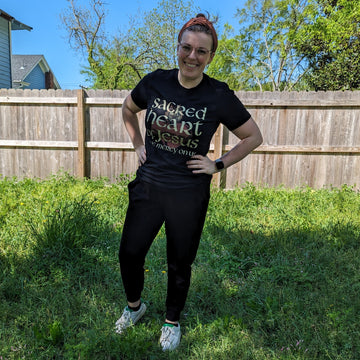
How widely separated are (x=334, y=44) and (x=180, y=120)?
18.0 metres

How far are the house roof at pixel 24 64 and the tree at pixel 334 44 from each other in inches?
747

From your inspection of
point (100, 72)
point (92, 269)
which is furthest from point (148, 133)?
point (100, 72)

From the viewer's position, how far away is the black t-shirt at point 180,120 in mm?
1837

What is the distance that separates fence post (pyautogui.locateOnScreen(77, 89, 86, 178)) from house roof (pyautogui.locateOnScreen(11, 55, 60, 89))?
1792 centimetres

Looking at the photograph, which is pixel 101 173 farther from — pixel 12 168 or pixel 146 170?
pixel 146 170

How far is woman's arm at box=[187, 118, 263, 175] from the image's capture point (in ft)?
6.35

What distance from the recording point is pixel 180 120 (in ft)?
6.00

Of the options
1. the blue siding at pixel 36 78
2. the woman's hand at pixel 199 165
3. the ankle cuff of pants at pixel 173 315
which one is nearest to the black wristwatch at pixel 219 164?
the woman's hand at pixel 199 165

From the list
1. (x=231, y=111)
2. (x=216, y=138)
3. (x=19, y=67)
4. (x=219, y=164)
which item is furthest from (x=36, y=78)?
(x=231, y=111)

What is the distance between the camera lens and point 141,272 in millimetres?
2215

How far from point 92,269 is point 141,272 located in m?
1.15

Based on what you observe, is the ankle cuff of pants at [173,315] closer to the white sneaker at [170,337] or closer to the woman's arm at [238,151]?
the white sneaker at [170,337]

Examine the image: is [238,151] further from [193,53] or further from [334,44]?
[334,44]

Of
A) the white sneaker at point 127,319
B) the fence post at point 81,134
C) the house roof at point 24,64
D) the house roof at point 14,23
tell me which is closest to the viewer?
the white sneaker at point 127,319
